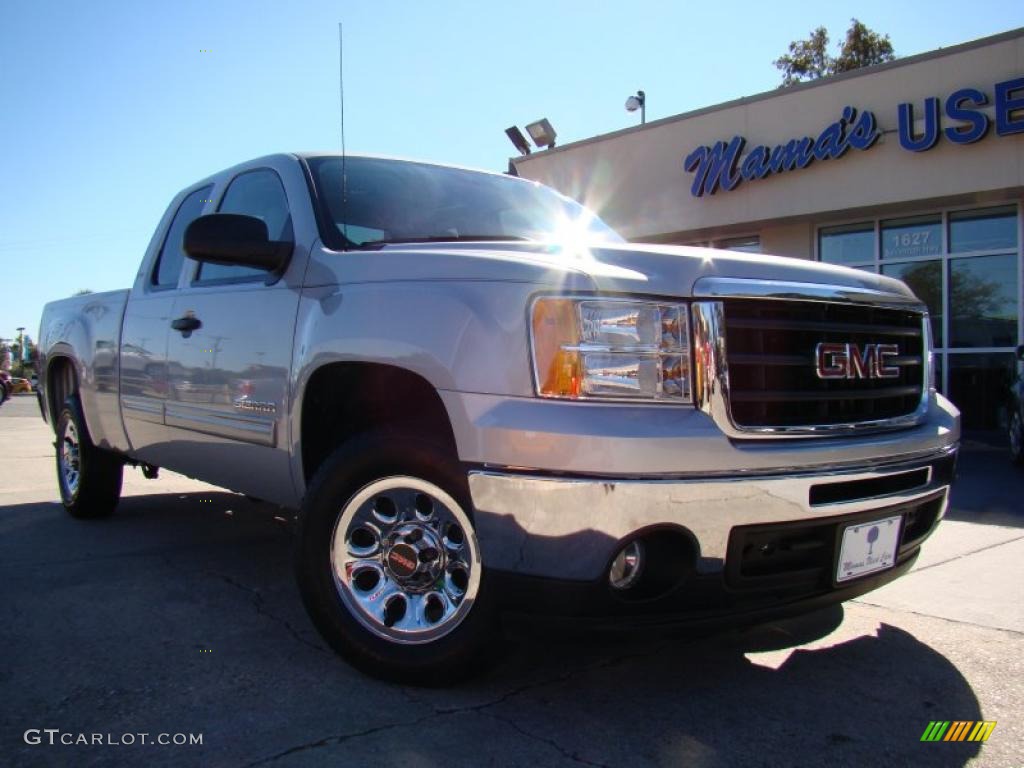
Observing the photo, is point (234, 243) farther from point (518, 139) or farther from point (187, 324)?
point (518, 139)

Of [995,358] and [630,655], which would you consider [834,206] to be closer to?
[995,358]

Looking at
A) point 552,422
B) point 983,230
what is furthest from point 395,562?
point 983,230

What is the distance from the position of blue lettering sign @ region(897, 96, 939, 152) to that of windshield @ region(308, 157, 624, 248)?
30.2 ft

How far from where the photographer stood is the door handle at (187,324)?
12.4ft

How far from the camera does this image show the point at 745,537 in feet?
7.55

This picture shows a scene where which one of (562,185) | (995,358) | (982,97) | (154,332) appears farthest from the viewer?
(562,185)

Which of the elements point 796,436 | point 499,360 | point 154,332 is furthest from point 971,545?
point 154,332

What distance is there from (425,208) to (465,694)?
6.53ft

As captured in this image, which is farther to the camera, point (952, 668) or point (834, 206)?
point (834, 206)

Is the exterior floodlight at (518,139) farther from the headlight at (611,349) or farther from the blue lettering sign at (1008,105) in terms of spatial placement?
the headlight at (611,349)

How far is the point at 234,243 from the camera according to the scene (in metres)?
3.18

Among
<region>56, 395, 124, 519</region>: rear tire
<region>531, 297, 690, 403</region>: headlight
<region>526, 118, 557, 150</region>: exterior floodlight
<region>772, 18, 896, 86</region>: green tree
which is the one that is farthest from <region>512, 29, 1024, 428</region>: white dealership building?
<region>772, 18, 896, 86</region>: green tree

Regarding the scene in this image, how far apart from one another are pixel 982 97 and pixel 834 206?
7.60 ft

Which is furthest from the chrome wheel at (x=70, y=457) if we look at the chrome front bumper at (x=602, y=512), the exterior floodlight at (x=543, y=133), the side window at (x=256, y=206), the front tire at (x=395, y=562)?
the exterior floodlight at (x=543, y=133)
